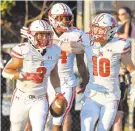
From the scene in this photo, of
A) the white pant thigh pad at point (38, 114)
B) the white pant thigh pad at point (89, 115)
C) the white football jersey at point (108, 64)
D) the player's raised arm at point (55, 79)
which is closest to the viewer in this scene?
the white pant thigh pad at point (38, 114)

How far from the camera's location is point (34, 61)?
26.2ft

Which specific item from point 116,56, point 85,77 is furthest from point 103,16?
point 85,77

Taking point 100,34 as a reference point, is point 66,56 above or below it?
below

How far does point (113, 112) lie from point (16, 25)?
5511 millimetres

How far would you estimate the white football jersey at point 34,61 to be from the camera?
26.0ft

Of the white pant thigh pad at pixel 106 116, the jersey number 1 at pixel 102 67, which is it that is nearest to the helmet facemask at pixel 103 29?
the jersey number 1 at pixel 102 67

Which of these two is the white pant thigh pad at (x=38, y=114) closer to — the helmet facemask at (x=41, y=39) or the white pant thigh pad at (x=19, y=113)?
the white pant thigh pad at (x=19, y=113)

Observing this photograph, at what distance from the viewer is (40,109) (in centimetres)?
796

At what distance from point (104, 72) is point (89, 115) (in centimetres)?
58

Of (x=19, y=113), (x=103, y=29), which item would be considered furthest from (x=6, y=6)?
(x=19, y=113)

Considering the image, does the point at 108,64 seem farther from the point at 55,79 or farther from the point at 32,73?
the point at 32,73

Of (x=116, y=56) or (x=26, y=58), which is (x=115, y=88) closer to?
(x=116, y=56)

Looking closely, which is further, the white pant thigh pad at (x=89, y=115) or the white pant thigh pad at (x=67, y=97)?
the white pant thigh pad at (x=67, y=97)

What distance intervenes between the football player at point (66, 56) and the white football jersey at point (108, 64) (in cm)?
65
